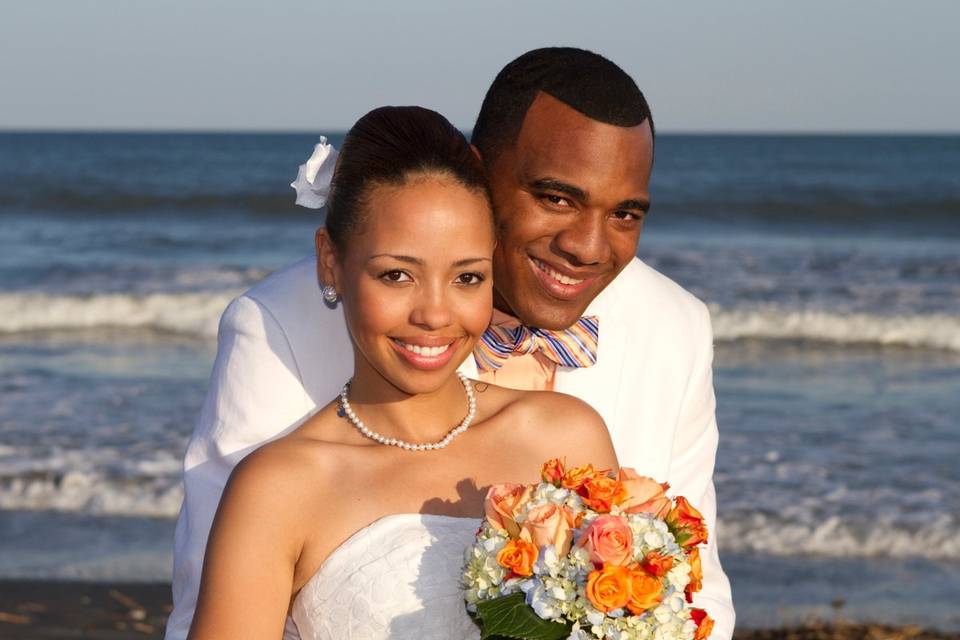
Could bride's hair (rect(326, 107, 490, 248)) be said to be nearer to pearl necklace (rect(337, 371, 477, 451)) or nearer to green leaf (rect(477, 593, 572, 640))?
pearl necklace (rect(337, 371, 477, 451))

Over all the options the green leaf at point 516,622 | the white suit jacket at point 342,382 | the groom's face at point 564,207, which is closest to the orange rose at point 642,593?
the green leaf at point 516,622

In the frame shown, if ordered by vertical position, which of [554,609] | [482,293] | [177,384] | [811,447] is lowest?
[177,384]

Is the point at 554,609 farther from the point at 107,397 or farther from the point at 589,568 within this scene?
the point at 107,397

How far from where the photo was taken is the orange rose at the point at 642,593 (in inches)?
115

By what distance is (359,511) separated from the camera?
11.9 feet

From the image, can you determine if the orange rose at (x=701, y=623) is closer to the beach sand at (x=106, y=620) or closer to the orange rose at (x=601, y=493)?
the orange rose at (x=601, y=493)

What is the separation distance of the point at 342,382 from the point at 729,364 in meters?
10.8

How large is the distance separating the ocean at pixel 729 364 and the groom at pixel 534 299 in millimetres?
3544

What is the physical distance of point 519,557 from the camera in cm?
302

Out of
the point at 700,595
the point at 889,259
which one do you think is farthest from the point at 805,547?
the point at 889,259

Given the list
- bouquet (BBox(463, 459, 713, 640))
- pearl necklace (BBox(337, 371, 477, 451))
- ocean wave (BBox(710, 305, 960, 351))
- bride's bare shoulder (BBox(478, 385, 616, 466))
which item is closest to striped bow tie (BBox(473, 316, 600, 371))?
bride's bare shoulder (BBox(478, 385, 616, 466))

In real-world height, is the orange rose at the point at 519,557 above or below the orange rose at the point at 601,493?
below

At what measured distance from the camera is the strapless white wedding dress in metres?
3.55

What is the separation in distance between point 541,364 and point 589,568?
155cm
